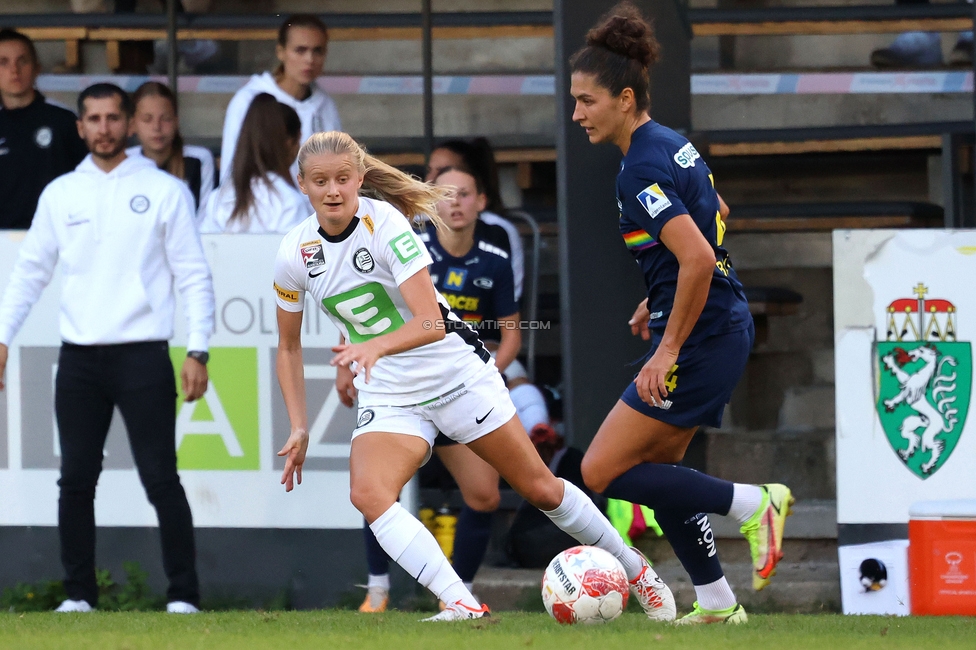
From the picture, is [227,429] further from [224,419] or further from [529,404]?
[529,404]

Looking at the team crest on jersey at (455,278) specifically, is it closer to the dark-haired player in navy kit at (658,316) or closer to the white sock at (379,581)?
the white sock at (379,581)

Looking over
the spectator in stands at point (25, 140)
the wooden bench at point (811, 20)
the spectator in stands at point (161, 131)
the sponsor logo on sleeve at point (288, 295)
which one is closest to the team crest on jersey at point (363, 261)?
the sponsor logo on sleeve at point (288, 295)

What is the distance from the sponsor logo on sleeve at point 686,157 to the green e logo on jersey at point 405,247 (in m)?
0.93

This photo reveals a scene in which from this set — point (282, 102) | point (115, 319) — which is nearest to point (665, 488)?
point (115, 319)

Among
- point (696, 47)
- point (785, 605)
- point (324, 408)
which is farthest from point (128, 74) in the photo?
point (785, 605)

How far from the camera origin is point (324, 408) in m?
6.71

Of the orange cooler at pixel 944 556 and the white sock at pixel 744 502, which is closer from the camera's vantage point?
the white sock at pixel 744 502

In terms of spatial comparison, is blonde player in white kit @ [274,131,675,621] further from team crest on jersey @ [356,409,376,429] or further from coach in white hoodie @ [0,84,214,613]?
coach in white hoodie @ [0,84,214,613]

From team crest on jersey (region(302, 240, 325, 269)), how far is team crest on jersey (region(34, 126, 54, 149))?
324 cm

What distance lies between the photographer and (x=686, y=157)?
4.89 meters

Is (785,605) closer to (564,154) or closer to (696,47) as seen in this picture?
(564,154)

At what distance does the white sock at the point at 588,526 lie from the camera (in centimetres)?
512

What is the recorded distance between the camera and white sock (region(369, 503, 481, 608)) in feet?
15.7

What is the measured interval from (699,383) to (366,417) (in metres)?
1.16
